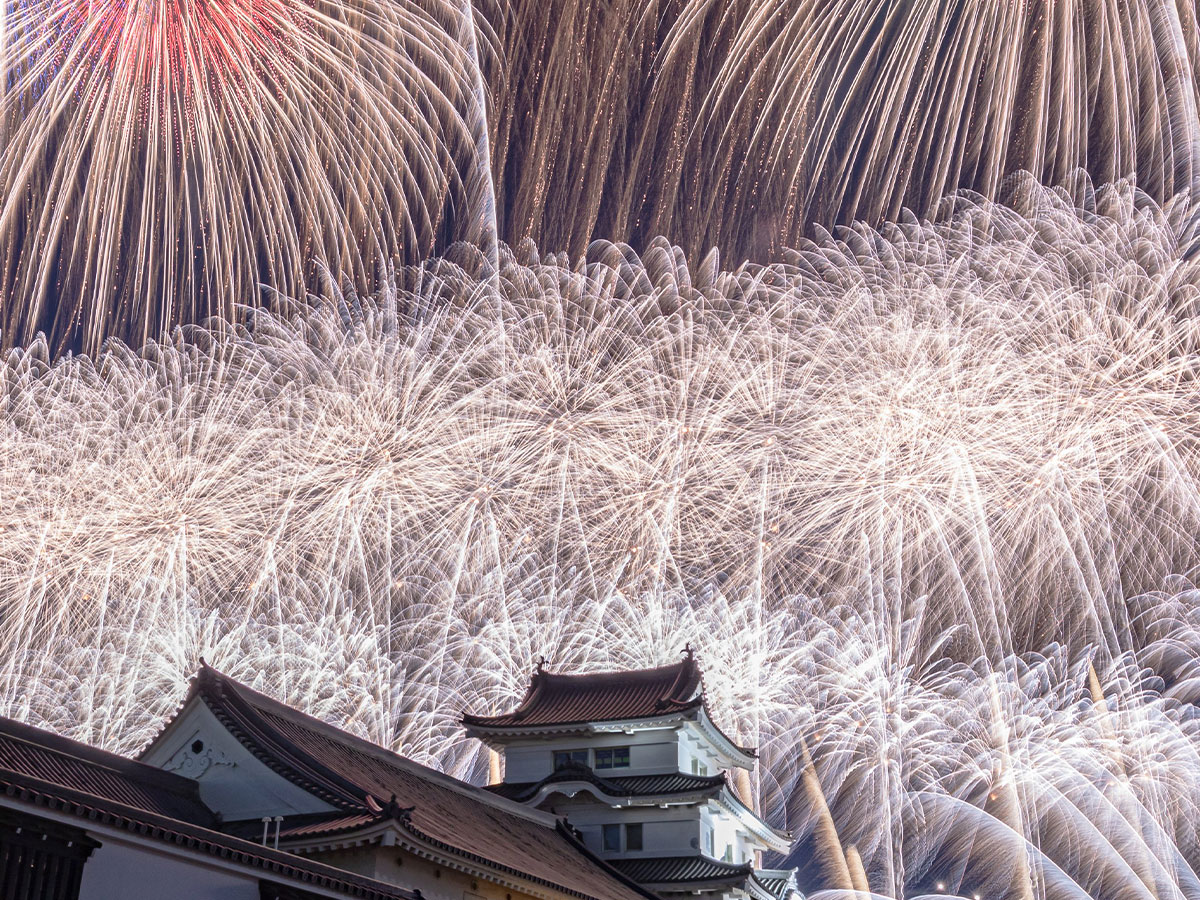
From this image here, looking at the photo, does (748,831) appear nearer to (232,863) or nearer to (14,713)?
(14,713)

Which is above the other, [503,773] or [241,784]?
[503,773]

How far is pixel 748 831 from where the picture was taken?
4072 cm

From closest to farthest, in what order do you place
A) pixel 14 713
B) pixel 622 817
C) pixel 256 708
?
pixel 256 708 < pixel 14 713 < pixel 622 817

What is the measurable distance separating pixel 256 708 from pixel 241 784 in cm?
203

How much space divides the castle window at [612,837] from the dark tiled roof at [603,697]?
9.41ft

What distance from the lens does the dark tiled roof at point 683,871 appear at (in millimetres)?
34281

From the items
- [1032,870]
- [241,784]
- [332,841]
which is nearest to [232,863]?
[332,841]

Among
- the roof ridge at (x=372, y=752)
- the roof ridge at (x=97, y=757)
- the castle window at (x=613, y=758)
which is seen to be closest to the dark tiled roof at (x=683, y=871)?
the castle window at (x=613, y=758)

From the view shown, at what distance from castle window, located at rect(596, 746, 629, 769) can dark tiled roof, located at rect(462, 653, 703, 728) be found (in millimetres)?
956

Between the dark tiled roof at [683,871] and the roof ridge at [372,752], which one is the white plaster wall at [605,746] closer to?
the dark tiled roof at [683,871]

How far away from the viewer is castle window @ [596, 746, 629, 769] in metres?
37.4

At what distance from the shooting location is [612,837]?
36062 millimetres

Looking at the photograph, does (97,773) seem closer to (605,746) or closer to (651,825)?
(651,825)

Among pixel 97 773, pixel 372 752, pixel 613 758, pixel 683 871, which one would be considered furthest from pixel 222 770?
pixel 613 758
